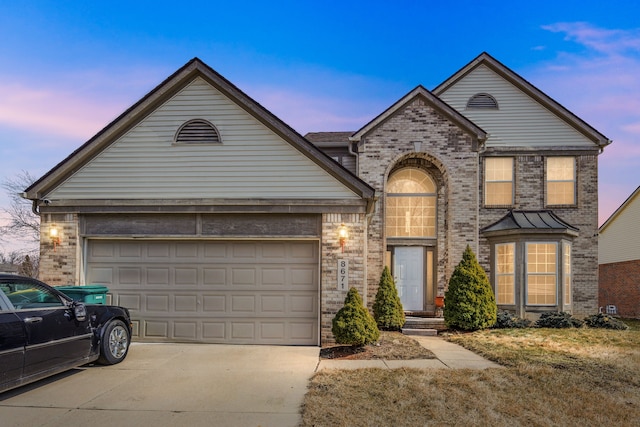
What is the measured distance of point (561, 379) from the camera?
→ 698 cm

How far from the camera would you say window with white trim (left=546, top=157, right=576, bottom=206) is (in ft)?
49.9

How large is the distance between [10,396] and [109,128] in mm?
5917

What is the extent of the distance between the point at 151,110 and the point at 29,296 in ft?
17.0

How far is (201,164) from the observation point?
9.91 meters

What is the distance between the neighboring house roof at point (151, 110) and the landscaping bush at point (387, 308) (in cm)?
381

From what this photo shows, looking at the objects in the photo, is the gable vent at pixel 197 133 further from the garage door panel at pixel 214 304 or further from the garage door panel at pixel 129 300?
the garage door panel at pixel 129 300

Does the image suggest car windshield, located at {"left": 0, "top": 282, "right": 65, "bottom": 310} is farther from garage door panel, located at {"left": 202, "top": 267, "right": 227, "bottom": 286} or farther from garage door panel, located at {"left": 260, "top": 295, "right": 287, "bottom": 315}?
garage door panel, located at {"left": 260, "top": 295, "right": 287, "bottom": 315}

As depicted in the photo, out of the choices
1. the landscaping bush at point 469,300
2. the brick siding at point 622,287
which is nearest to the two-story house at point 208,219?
the landscaping bush at point 469,300

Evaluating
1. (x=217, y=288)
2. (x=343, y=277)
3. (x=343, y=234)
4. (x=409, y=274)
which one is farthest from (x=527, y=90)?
(x=217, y=288)

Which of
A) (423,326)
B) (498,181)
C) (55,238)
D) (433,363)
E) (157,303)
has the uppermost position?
(498,181)

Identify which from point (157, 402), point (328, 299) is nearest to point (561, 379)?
point (328, 299)

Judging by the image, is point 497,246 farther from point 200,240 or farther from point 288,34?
point 288,34

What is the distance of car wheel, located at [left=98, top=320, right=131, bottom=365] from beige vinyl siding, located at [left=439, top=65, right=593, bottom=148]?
1288 cm

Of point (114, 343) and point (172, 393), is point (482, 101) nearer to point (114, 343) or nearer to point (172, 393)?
point (114, 343)
